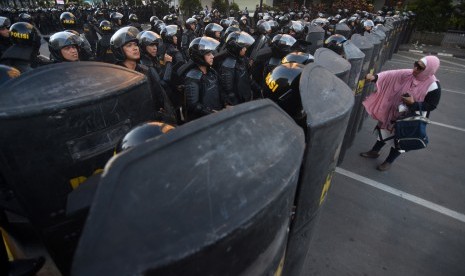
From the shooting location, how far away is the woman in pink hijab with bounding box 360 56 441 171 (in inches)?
156

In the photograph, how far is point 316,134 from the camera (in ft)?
4.57

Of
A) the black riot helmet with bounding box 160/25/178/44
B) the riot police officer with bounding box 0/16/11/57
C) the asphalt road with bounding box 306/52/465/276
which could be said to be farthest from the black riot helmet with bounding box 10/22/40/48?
the asphalt road with bounding box 306/52/465/276

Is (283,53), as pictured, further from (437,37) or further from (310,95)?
(437,37)

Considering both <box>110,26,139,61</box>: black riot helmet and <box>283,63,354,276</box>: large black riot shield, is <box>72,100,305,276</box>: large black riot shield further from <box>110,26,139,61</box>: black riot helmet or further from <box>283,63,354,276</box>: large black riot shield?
<box>110,26,139,61</box>: black riot helmet

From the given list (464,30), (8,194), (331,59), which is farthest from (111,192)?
(464,30)

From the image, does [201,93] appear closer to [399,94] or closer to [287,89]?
[287,89]

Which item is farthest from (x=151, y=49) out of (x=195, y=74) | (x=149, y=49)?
(x=195, y=74)

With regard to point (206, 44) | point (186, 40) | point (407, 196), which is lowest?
point (407, 196)

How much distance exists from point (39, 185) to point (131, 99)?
834 millimetres

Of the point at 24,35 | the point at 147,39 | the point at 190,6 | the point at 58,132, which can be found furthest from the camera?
the point at 190,6

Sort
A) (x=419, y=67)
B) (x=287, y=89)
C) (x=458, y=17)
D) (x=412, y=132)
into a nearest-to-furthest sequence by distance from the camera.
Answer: (x=287, y=89) → (x=419, y=67) → (x=412, y=132) → (x=458, y=17)

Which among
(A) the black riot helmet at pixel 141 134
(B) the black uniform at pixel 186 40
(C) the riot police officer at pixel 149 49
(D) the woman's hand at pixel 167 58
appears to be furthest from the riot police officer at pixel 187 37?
(A) the black riot helmet at pixel 141 134

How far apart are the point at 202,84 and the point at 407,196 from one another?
3.50 metres

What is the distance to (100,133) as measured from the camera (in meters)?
1.92
